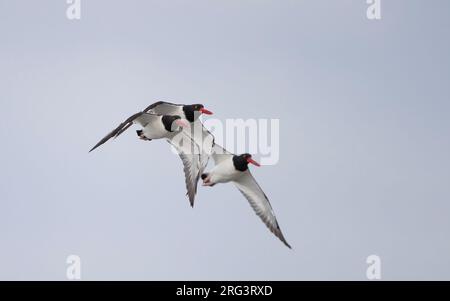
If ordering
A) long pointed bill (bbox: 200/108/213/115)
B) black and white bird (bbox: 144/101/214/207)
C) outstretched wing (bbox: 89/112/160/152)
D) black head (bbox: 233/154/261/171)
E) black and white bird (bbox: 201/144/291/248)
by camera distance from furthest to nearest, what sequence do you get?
1. long pointed bill (bbox: 200/108/213/115)
2. black and white bird (bbox: 144/101/214/207)
3. black and white bird (bbox: 201/144/291/248)
4. black head (bbox: 233/154/261/171)
5. outstretched wing (bbox: 89/112/160/152)

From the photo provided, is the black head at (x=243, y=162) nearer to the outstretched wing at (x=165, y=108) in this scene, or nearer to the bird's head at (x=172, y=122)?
the bird's head at (x=172, y=122)

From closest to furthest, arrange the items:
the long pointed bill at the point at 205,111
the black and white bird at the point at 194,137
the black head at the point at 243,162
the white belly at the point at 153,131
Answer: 1. the black head at the point at 243,162
2. the white belly at the point at 153,131
3. the black and white bird at the point at 194,137
4. the long pointed bill at the point at 205,111

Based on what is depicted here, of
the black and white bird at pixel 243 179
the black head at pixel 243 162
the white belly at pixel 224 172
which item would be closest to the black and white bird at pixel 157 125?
the black and white bird at pixel 243 179

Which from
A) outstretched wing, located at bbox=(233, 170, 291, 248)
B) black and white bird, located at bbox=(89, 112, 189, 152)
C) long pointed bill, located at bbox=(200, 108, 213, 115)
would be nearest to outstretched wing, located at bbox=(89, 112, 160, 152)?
black and white bird, located at bbox=(89, 112, 189, 152)

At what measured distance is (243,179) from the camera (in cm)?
1548

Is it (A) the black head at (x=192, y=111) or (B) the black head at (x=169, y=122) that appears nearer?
(B) the black head at (x=169, y=122)

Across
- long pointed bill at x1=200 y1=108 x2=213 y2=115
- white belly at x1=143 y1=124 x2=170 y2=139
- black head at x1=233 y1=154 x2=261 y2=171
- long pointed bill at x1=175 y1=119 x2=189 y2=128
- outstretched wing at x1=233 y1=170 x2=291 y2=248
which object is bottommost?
outstretched wing at x1=233 y1=170 x2=291 y2=248

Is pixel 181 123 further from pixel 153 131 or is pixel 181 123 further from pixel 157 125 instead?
pixel 153 131

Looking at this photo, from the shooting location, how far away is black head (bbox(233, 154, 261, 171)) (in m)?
15.0

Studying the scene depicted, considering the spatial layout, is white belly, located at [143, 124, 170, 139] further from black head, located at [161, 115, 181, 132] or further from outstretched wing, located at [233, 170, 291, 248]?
outstretched wing, located at [233, 170, 291, 248]

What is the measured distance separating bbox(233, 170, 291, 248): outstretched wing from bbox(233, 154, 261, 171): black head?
1.01 ft

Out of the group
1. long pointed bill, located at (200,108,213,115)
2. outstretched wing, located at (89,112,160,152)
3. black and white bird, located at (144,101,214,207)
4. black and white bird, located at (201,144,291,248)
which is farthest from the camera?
long pointed bill, located at (200,108,213,115)

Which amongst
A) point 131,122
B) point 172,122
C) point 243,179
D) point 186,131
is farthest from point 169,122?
point 243,179

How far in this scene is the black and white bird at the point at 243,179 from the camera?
15.1 meters
